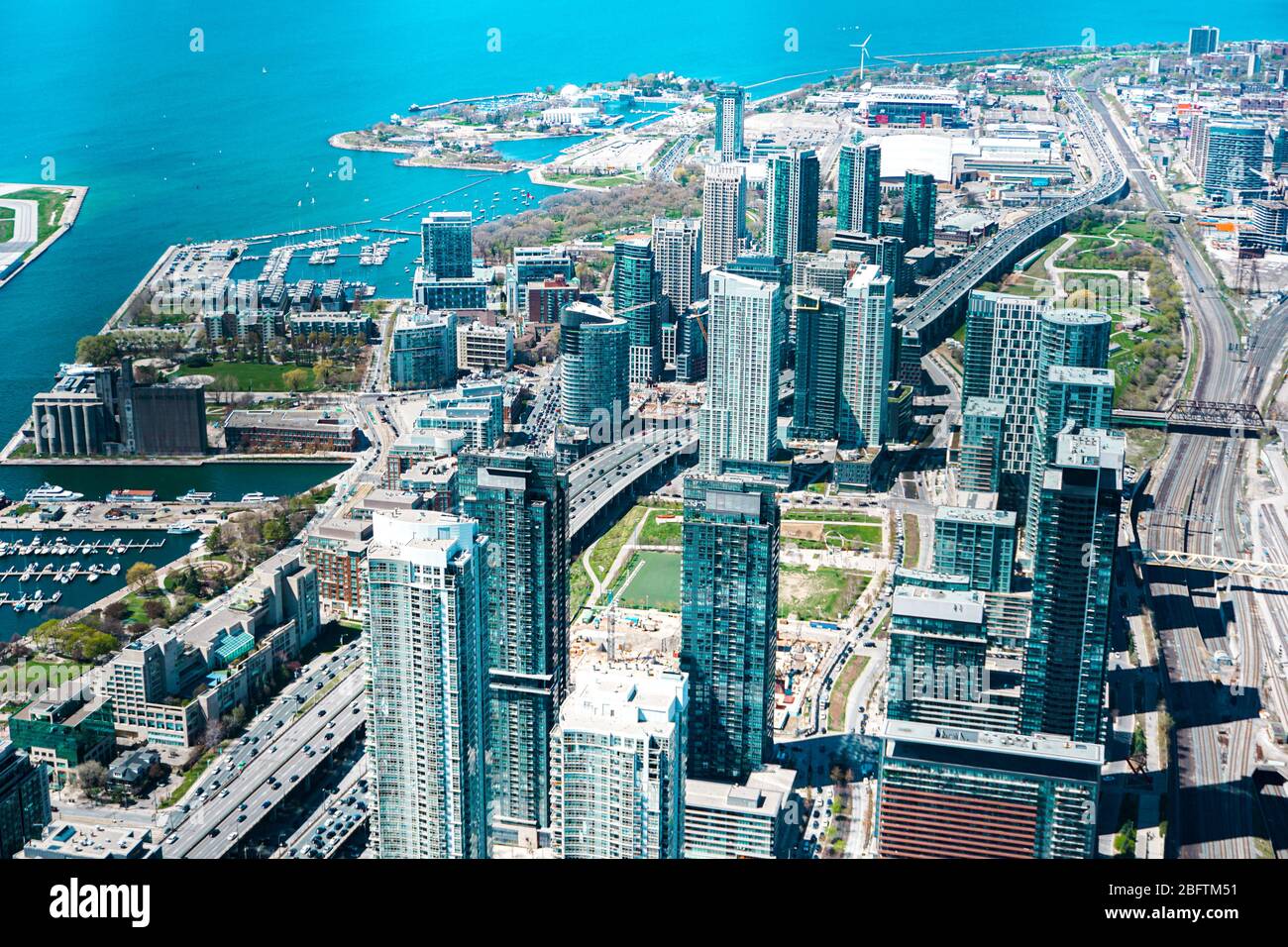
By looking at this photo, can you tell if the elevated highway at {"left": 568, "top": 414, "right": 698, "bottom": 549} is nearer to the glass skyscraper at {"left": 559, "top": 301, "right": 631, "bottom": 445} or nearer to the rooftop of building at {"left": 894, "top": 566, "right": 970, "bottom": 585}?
the glass skyscraper at {"left": 559, "top": 301, "right": 631, "bottom": 445}

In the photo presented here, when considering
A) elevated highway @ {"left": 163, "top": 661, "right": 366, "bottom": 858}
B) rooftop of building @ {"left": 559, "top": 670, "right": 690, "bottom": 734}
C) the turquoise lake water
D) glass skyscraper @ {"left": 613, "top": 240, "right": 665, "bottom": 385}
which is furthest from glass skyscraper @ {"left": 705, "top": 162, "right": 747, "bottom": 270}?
rooftop of building @ {"left": 559, "top": 670, "right": 690, "bottom": 734}

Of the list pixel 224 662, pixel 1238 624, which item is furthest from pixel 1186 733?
pixel 224 662

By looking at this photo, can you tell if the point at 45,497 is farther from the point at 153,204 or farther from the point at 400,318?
the point at 153,204

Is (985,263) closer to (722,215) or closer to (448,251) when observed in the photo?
(722,215)

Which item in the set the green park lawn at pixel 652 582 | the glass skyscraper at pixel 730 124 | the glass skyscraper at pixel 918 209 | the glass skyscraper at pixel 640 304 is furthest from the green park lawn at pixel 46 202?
the green park lawn at pixel 652 582

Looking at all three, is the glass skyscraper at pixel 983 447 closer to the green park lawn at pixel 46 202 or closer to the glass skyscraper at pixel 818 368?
the glass skyscraper at pixel 818 368
